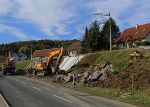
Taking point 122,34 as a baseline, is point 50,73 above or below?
below

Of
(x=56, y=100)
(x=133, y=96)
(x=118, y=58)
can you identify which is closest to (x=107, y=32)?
(x=118, y=58)

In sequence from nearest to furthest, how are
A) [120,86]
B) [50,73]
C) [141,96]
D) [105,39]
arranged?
[141,96], [120,86], [50,73], [105,39]

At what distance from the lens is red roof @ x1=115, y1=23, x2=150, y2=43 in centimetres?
9566

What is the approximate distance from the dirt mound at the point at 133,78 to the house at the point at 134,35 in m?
51.4

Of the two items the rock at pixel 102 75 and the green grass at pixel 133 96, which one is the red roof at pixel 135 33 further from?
the green grass at pixel 133 96

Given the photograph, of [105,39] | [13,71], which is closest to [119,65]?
[13,71]

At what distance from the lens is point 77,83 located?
1663 inches

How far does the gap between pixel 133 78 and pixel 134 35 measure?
63.6 m

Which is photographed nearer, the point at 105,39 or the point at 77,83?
the point at 77,83

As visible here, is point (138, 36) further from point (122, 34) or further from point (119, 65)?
point (119, 65)

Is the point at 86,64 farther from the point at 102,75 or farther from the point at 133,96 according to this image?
the point at 133,96

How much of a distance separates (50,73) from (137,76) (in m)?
26.3

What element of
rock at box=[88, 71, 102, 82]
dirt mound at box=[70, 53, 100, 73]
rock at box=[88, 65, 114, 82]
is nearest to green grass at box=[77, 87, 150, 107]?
rock at box=[88, 65, 114, 82]

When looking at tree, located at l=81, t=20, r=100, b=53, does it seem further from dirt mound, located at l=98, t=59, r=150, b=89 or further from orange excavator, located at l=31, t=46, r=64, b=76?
dirt mound, located at l=98, t=59, r=150, b=89
